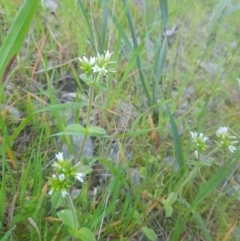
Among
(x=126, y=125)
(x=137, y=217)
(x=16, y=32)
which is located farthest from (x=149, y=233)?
(x=16, y=32)

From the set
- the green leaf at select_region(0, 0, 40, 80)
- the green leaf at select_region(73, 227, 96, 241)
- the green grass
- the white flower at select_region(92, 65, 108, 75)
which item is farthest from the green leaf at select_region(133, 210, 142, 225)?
the green leaf at select_region(0, 0, 40, 80)

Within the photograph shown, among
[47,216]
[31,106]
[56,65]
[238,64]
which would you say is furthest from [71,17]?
[47,216]

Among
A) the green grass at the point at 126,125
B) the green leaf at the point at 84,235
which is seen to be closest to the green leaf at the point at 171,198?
the green grass at the point at 126,125

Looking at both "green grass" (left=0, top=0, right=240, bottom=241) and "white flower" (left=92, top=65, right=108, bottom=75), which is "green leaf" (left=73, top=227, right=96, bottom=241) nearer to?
"green grass" (left=0, top=0, right=240, bottom=241)

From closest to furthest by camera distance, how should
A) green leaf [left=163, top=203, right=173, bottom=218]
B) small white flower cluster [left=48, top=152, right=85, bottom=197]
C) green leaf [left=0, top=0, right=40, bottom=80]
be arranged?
small white flower cluster [left=48, top=152, right=85, bottom=197], green leaf [left=0, top=0, right=40, bottom=80], green leaf [left=163, top=203, right=173, bottom=218]

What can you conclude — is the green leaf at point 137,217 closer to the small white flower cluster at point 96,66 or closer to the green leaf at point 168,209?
the green leaf at point 168,209

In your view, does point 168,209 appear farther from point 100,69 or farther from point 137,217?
point 100,69

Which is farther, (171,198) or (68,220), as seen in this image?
(171,198)

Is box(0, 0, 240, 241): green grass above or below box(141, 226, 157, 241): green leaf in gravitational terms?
above

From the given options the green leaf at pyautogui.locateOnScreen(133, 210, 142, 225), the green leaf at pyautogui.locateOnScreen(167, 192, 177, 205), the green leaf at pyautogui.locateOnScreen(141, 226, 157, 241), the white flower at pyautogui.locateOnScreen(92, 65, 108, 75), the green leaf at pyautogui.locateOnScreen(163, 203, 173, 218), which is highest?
the white flower at pyautogui.locateOnScreen(92, 65, 108, 75)
